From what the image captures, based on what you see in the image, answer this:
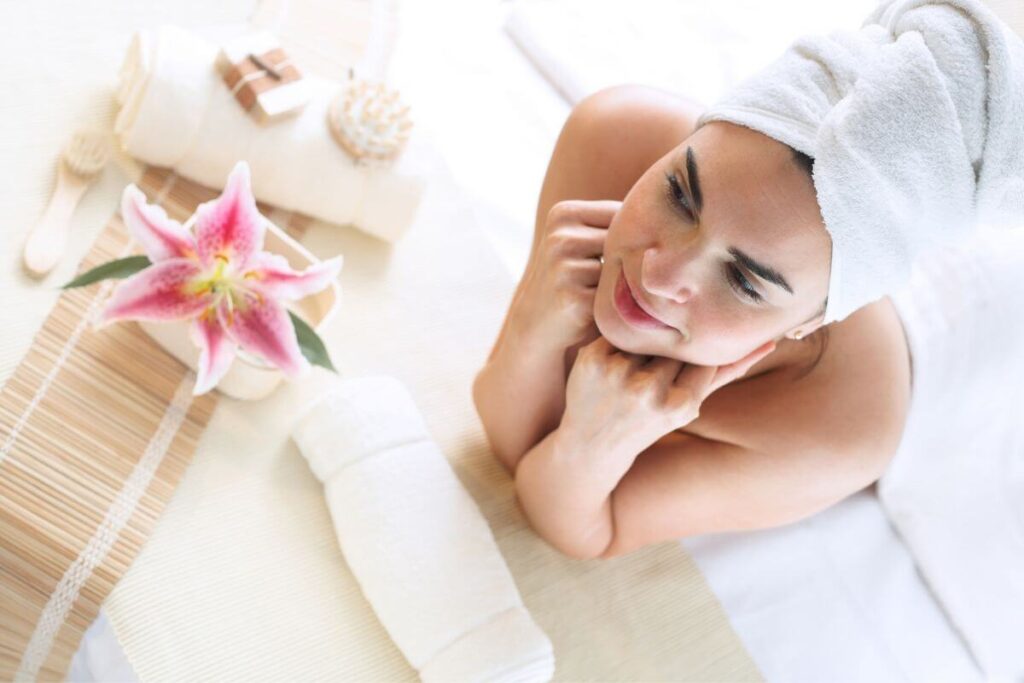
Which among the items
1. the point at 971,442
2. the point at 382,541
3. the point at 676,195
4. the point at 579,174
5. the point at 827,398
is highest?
the point at 676,195

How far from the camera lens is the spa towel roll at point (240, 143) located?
1134mm

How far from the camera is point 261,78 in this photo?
1.16 meters

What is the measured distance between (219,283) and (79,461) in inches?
11.4

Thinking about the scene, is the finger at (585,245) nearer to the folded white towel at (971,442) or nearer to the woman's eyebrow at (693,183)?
the woman's eyebrow at (693,183)

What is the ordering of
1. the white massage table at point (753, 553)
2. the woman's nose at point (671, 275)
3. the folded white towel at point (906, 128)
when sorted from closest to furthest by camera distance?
the folded white towel at point (906, 128), the woman's nose at point (671, 275), the white massage table at point (753, 553)

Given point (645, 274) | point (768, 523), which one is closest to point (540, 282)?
point (645, 274)

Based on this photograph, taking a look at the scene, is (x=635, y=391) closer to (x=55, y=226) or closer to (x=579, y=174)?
(x=579, y=174)

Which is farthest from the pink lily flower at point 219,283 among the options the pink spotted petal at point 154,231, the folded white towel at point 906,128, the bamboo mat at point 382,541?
the folded white towel at point 906,128

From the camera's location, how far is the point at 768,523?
46.6 inches

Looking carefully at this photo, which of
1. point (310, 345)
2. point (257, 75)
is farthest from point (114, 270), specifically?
point (257, 75)

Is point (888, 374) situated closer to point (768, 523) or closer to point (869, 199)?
point (768, 523)

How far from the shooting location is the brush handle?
3.59 ft

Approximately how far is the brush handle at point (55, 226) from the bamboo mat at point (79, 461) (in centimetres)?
4

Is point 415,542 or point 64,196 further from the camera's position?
point 64,196
